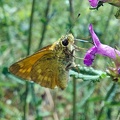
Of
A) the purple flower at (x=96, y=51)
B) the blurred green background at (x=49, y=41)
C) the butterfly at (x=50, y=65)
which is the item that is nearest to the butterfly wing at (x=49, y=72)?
the butterfly at (x=50, y=65)

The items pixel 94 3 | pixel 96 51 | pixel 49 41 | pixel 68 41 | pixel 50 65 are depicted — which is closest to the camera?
pixel 94 3

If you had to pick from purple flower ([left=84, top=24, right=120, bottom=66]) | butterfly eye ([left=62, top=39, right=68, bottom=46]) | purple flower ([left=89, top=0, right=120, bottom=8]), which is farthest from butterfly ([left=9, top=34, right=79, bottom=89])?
purple flower ([left=89, top=0, right=120, bottom=8])

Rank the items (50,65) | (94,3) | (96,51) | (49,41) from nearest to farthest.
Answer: (94,3)
(96,51)
(50,65)
(49,41)

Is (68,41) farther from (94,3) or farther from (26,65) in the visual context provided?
(94,3)

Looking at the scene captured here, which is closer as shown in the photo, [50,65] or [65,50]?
[65,50]

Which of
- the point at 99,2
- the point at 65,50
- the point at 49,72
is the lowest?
the point at 49,72

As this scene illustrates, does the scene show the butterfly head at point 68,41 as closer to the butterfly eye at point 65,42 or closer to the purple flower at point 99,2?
the butterfly eye at point 65,42

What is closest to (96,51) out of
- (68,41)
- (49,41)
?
(68,41)
